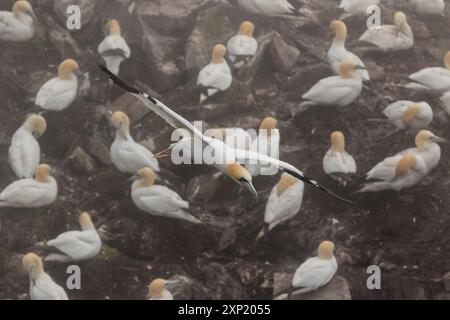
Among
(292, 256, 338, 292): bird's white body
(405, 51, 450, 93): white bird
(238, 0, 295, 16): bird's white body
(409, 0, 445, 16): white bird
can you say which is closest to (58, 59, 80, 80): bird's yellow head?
(238, 0, 295, 16): bird's white body

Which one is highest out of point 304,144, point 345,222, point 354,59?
point 354,59

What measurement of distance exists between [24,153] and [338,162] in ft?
6.75

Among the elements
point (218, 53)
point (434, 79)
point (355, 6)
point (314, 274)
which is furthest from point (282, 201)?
point (355, 6)

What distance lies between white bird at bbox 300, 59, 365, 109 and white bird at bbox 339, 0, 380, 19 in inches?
27.2

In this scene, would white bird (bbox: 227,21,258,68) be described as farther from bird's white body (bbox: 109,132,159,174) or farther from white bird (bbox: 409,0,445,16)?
white bird (bbox: 409,0,445,16)

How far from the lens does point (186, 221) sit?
7121 millimetres

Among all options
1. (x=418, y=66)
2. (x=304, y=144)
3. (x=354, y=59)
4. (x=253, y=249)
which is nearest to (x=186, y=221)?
(x=253, y=249)

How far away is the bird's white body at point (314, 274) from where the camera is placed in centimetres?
684

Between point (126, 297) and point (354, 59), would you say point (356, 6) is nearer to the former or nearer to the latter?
point (354, 59)

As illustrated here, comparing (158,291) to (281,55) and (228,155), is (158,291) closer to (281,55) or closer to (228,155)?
(228,155)

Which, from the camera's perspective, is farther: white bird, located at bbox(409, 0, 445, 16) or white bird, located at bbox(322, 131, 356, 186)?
white bird, located at bbox(409, 0, 445, 16)

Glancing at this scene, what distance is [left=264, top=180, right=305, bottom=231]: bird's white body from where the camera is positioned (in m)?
7.04

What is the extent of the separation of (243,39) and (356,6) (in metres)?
0.98

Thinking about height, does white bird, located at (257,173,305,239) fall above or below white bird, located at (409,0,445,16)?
below
